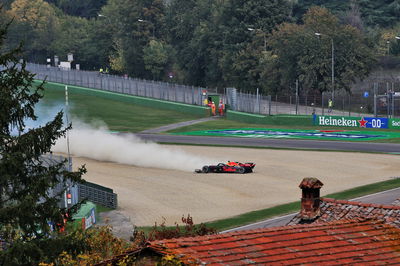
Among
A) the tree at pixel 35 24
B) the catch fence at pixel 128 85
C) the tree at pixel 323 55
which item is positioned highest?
the tree at pixel 35 24

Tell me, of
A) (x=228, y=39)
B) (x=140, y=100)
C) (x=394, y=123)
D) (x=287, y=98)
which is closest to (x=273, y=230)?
(x=394, y=123)

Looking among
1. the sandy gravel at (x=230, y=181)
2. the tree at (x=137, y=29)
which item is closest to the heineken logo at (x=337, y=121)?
the sandy gravel at (x=230, y=181)

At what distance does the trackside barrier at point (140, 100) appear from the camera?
11147 centimetres

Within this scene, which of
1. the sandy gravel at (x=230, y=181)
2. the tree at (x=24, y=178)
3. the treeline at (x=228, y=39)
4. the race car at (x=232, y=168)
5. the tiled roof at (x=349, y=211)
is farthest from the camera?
the treeline at (x=228, y=39)

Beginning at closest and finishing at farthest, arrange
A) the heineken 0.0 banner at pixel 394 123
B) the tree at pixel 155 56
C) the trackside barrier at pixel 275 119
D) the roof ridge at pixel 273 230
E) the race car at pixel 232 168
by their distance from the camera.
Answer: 1. the roof ridge at pixel 273 230
2. the race car at pixel 232 168
3. the heineken 0.0 banner at pixel 394 123
4. the trackside barrier at pixel 275 119
5. the tree at pixel 155 56

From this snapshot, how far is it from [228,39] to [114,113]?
87.5ft

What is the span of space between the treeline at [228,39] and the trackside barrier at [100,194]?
5983cm

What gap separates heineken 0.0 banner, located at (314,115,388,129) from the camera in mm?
85812

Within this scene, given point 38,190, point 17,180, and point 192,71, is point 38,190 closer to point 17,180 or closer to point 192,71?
point 17,180

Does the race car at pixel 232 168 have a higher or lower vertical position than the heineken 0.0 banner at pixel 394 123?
lower

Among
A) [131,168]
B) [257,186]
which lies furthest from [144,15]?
[257,186]

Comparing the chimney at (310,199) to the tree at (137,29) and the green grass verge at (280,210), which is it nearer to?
the green grass verge at (280,210)

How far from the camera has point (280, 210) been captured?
49188 millimetres

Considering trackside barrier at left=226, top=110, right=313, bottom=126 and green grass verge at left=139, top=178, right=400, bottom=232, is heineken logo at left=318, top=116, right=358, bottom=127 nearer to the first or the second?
trackside barrier at left=226, top=110, right=313, bottom=126
